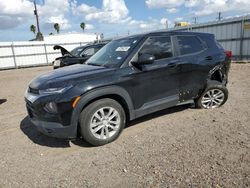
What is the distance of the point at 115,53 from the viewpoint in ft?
14.2

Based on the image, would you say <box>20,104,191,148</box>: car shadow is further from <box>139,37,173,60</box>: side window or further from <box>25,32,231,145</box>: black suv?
<box>139,37,173,60</box>: side window

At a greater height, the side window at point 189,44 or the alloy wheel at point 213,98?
the side window at point 189,44

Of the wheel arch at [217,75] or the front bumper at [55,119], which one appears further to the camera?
the wheel arch at [217,75]

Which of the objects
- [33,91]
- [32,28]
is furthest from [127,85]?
[32,28]

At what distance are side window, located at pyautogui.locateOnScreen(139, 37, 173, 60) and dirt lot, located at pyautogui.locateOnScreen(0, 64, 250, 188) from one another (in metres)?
1.39

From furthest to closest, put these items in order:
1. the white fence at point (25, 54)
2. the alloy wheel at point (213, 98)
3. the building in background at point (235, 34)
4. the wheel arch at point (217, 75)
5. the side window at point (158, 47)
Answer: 1. the white fence at point (25, 54)
2. the building in background at point (235, 34)
3. the alloy wheel at point (213, 98)
4. the wheel arch at point (217, 75)
5. the side window at point (158, 47)

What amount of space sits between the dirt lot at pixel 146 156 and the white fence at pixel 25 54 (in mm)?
20145

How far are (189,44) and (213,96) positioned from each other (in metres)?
1.39

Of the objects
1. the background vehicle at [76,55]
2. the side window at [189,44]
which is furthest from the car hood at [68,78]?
the background vehicle at [76,55]

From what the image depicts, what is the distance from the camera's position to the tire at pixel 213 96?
499 cm

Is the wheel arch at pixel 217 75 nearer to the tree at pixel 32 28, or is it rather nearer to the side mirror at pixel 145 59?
the side mirror at pixel 145 59

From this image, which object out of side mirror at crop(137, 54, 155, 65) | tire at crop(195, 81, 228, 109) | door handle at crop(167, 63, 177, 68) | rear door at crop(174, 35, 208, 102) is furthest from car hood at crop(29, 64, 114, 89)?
tire at crop(195, 81, 228, 109)

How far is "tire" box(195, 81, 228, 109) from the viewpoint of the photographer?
16.4 ft

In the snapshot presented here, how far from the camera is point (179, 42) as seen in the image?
4582 millimetres
